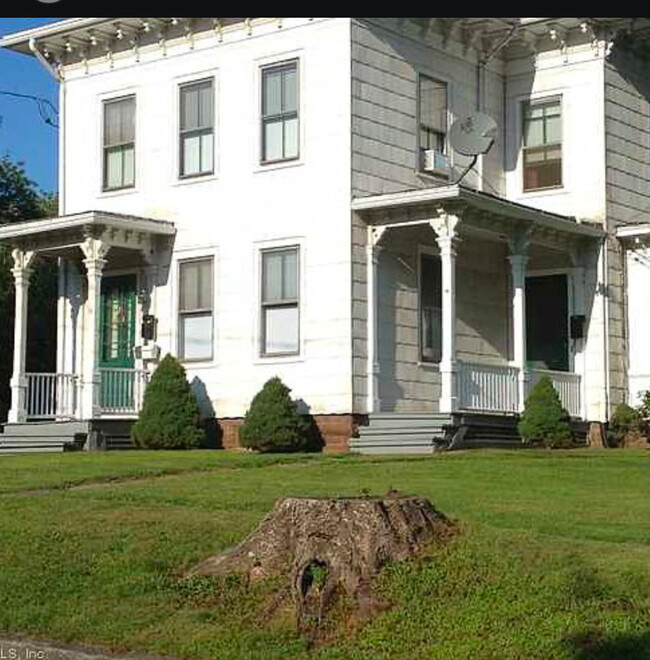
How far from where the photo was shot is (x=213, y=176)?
2367cm

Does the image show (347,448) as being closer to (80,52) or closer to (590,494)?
(590,494)

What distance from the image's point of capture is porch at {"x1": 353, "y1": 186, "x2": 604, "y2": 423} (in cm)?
2131

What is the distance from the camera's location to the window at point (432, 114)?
2350 cm

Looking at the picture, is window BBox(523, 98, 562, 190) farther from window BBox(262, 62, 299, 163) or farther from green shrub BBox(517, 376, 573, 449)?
window BBox(262, 62, 299, 163)

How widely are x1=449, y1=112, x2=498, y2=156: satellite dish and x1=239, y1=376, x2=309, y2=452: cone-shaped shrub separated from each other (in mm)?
5329

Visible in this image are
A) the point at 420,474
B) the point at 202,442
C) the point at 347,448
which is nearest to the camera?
the point at 420,474

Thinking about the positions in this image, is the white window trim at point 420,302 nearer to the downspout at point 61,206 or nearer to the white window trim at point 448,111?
the white window trim at point 448,111

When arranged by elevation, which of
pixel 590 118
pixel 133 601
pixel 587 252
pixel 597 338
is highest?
pixel 590 118

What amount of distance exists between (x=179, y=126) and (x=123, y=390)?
5.22m

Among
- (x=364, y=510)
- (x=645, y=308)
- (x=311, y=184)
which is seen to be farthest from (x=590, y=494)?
(x=645, y=308)

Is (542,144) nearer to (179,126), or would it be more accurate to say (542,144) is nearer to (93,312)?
(179,126)

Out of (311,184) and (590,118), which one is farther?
(590,118)

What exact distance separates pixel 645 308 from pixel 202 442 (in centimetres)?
905

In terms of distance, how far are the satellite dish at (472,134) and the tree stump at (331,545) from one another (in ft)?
47.9
